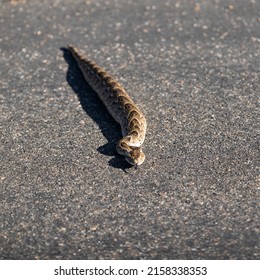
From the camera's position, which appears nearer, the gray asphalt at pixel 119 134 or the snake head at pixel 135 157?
the gray asphalt at pixel 119 134

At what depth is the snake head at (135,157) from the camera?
7402 millimetres

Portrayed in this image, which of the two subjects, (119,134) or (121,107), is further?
(121,107)

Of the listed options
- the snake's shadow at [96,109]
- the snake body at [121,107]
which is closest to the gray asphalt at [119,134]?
the snake's shadow at [96,109]

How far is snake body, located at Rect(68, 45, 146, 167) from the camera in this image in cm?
761

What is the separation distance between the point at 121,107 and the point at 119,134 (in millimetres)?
452

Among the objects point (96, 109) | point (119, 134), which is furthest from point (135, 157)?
point (96, 109)

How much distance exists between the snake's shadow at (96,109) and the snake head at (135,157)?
106 millimetres

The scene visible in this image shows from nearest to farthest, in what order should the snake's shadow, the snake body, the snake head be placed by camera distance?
the snake head
the snake body
the snake's shadow

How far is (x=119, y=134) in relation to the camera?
8.29m

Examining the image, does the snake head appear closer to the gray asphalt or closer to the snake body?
the snake body

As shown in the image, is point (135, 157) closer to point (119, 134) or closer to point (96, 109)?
point (119, 134)

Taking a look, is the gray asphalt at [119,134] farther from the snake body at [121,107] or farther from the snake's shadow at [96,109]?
the snake body at [121,107]

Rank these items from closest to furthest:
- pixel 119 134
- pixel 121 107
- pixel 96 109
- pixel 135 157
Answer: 1. pixel 135 157
2. pixel 119 134
3. pixel 121 107
4. pixel 96 109

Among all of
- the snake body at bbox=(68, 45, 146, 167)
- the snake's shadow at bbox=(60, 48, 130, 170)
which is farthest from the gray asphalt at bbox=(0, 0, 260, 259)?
the snake body at bbox=(68, 45, 146, 167)
